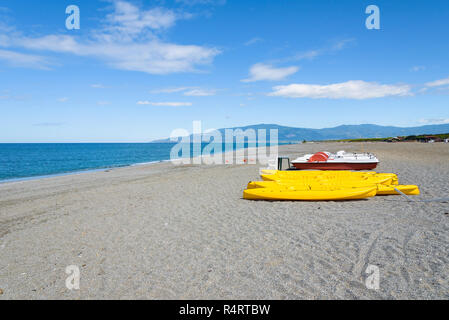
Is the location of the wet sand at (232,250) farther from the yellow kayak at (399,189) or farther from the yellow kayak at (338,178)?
the yellow kayak at (338,178)

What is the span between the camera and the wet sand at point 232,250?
12.4ft

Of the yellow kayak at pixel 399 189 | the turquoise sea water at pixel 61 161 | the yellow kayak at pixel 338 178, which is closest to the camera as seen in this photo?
the yellow kayak at pixel 399 189

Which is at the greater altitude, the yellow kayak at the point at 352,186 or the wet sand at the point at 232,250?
the yellow kayak at the point at 352,186

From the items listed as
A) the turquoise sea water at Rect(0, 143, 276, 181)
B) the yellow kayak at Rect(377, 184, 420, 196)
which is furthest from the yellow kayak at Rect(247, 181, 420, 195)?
the turquoise sea water at Rect(0, 143, 276, 181)

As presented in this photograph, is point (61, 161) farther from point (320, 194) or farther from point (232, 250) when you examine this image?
point (232, 250)

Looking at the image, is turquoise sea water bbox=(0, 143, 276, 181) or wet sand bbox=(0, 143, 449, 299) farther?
turquoise sea water bbox=(0, 143, 276, 181)

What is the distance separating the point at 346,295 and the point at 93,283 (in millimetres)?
3543

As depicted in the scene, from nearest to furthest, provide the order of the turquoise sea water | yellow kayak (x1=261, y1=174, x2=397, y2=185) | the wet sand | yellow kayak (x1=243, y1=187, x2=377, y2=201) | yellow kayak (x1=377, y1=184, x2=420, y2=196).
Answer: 1. the wet sand
2. yellow kayak (x1=243, y1=187, x2=377, y2=201)
3. yellow kayak (x1=377, y1=184, x2=420, y2=196)
4. yellow kayak (x1=261, y1=174, x2=397, y2=185)
5. the turquoise sea water

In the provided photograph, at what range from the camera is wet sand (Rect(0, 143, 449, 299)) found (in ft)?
12.4

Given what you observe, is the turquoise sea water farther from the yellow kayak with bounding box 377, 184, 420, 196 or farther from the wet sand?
the yellow kayak with bounding box 377, 184, 420, 196

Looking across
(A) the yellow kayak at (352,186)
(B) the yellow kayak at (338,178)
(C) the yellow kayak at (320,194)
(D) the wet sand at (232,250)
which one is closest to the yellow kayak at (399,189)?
(A) the yellow kayak at (352,186)

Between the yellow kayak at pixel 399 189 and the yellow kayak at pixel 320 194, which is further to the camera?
the yellow kayak at pixel 399 189
